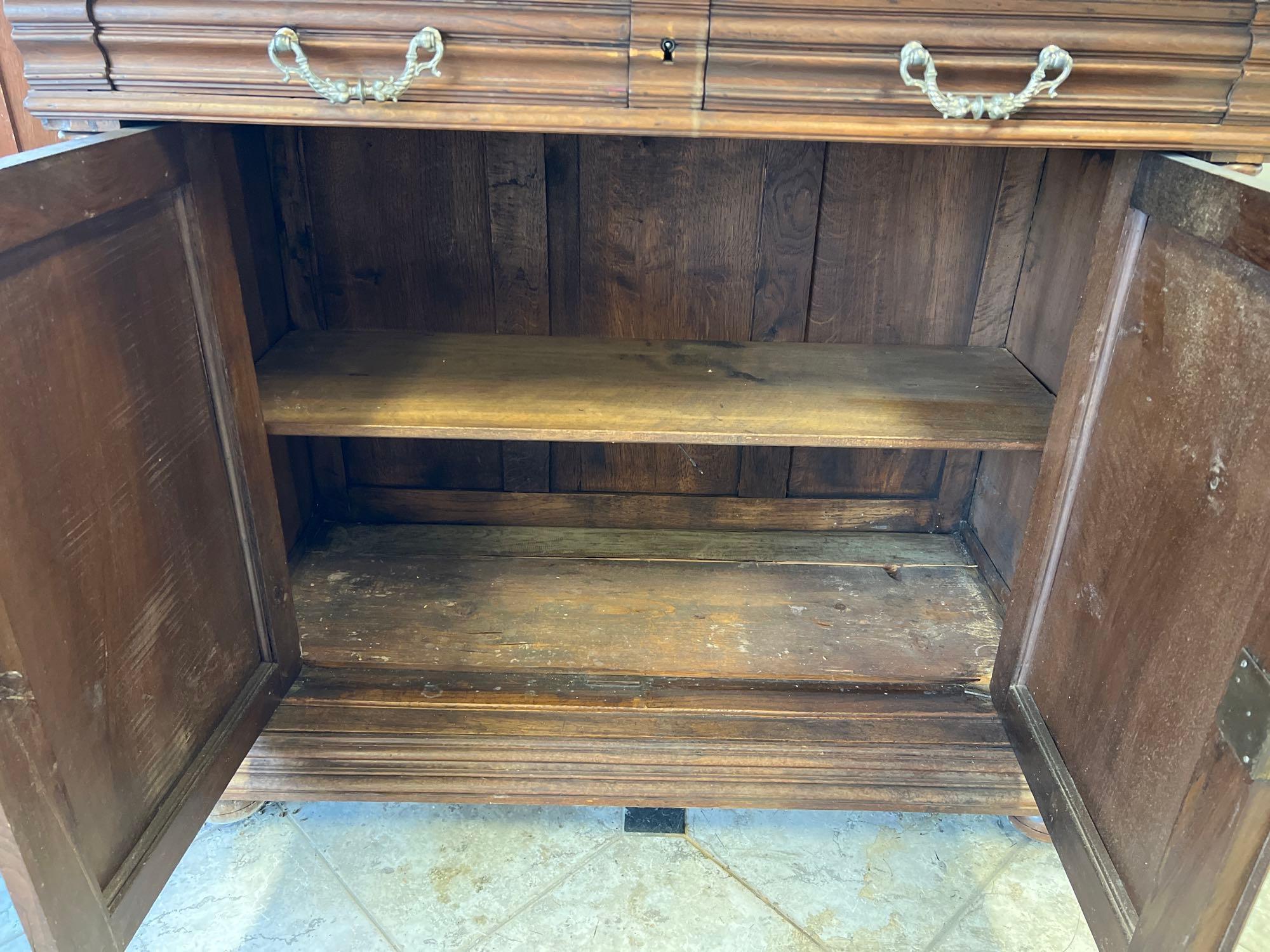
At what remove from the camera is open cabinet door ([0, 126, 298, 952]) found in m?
0.61

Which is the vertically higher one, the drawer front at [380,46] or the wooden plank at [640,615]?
the drawer front at [380,46]

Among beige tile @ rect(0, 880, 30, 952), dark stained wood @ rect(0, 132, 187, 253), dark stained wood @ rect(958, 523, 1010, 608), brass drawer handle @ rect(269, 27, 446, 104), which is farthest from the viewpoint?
dark stained wood @ rect(958, 523, 1010, 608)

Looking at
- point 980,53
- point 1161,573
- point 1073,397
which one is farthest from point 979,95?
point 1161,573

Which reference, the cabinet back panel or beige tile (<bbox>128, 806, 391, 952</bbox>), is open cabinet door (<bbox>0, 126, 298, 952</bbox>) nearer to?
beige tile (<bbox>128, 806, 391, 952</bbox>)

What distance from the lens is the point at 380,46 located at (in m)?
0.73

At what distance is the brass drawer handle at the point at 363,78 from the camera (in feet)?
2.33

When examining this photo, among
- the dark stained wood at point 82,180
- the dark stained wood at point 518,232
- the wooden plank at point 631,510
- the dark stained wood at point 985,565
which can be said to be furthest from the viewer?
the wooden plank at point 631,510

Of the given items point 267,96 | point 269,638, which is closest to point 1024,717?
point 269,638

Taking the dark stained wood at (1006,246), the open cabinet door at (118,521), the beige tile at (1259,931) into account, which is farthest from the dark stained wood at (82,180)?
the beige tile at (1259,931)

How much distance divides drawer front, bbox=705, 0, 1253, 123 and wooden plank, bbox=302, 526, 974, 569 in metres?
0.80

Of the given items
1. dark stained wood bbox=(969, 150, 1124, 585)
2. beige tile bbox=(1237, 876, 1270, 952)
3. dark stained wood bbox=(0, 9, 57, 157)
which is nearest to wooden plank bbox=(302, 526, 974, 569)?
dark stained wood bbox=(969, 150, 1124, 585)

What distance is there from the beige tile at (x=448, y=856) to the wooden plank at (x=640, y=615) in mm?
190

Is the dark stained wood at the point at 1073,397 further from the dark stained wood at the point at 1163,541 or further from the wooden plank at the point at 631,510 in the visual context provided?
the wooden plank at the point at 631,510

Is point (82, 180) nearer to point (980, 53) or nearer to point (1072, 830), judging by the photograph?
point (980, 53)
